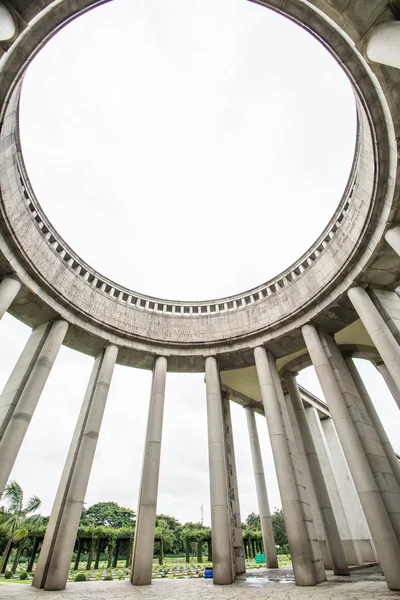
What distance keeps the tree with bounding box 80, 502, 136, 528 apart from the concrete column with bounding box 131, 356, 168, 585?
67.0 meters

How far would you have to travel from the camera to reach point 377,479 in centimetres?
1198

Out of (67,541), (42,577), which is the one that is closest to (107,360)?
(67,541)

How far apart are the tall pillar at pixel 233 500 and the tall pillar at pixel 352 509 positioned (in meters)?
9.57

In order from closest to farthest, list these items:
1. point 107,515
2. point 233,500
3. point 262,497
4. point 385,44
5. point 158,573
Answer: point 385,44, point 233,500, point 262,497, point 158,573, point 107,515

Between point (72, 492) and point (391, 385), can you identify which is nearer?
point (72, 492)

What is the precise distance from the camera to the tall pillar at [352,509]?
2278 centimetres

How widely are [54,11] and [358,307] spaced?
1527 centimetres

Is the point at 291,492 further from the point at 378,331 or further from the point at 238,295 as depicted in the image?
the point at 238,295

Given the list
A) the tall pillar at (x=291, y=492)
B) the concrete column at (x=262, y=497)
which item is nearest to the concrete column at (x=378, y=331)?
the tall pillar at (x=291, y=492)

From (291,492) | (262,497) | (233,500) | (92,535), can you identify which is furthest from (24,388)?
(92,535)

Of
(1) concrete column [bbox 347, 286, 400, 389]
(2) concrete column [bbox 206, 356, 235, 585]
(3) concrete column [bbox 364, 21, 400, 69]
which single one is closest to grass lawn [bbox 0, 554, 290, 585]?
(2) concrete column [bbox 206, 356, 235, 585]

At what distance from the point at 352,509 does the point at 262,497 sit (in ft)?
27.1

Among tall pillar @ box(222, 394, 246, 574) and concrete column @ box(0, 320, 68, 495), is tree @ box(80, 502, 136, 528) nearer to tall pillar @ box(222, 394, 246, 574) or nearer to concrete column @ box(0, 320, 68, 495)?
tall pillar @ box(222, 394, 246, 574)

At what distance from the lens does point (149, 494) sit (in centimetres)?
1468
